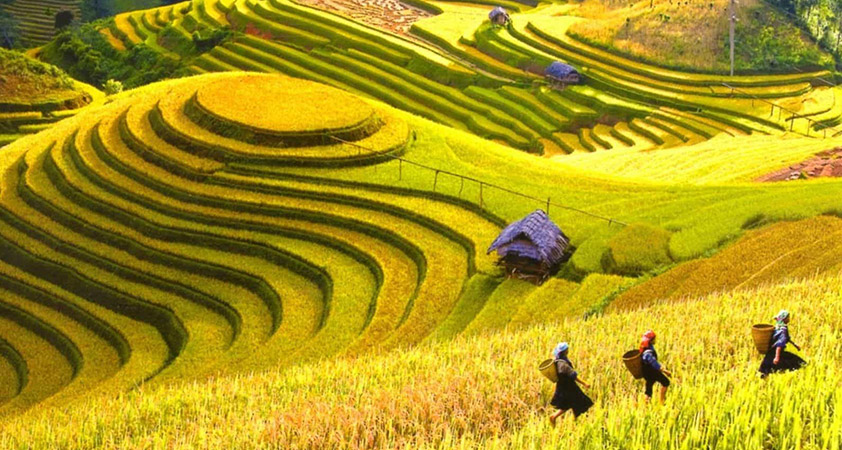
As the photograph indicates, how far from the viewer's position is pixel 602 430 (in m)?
7.23

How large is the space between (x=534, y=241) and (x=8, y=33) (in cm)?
7169

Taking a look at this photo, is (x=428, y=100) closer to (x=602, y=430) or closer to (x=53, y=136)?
(x=53, y=136)

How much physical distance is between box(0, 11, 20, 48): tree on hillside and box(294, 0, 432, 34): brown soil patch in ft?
97.6

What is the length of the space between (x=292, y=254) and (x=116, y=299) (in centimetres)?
513

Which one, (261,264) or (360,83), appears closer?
(261,264)

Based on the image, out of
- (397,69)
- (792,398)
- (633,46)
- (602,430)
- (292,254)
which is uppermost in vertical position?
(633,46)

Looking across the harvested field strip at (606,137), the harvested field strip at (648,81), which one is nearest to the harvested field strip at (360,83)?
the harvested field strip at (606,137)

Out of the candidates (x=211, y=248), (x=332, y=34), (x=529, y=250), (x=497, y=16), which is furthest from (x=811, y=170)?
(x=332, y=34)

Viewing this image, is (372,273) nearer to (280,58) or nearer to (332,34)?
(280,58)

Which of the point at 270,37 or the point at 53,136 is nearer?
the point at 53,136

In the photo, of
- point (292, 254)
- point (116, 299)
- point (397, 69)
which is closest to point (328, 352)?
point (292, 254)

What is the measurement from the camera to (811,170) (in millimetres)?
34344

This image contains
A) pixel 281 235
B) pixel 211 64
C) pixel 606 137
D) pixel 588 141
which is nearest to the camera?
pixel 281 235

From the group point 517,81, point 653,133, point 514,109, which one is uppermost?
point 517,81
